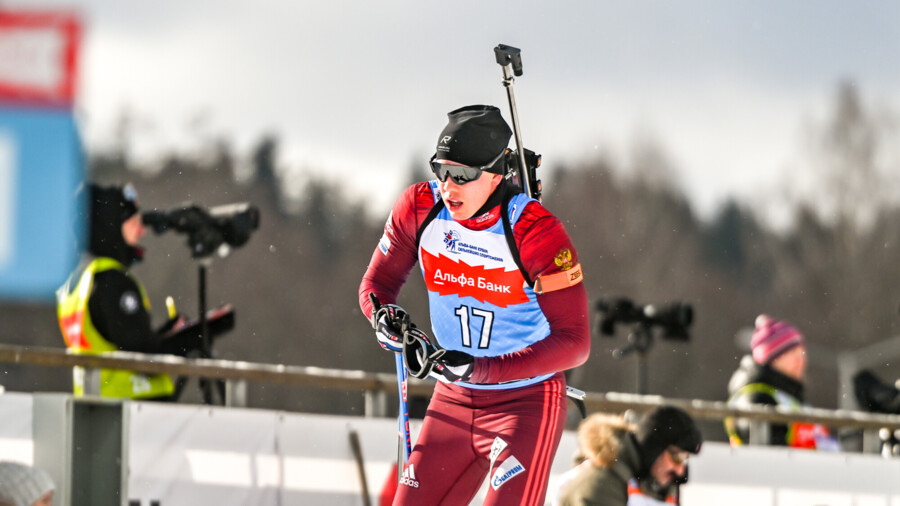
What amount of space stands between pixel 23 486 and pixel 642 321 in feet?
17.6

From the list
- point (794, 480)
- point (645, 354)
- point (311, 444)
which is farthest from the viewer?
point (645, 354)

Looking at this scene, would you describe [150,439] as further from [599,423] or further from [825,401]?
Answer: [825,401]

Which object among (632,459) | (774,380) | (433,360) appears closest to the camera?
(433,360)

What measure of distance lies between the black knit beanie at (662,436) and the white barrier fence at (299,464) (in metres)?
1.27

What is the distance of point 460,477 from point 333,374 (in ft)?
8.90

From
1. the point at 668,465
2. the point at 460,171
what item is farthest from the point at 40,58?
the point at 668,465

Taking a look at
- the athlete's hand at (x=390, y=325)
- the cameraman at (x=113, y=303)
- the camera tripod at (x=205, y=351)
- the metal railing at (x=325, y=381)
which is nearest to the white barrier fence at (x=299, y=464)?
the metal railing at (x=325, y=381)

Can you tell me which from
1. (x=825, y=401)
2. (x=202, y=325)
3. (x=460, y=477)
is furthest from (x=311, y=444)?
(x=825, y=401)

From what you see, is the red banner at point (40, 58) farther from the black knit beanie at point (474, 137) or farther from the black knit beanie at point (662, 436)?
the black knit beanie at point (662, 436)

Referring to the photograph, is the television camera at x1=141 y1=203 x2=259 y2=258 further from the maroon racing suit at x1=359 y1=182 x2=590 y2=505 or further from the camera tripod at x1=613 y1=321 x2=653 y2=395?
the camera tripod at x1=613 y1=321 x2=653 y2=395

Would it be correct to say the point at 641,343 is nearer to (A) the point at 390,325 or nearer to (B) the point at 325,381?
(B) the point at 325,381

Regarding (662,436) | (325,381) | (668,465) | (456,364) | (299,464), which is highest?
(456,364)

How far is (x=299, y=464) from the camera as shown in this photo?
7.14 metres

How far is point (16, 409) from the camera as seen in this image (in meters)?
6.05
